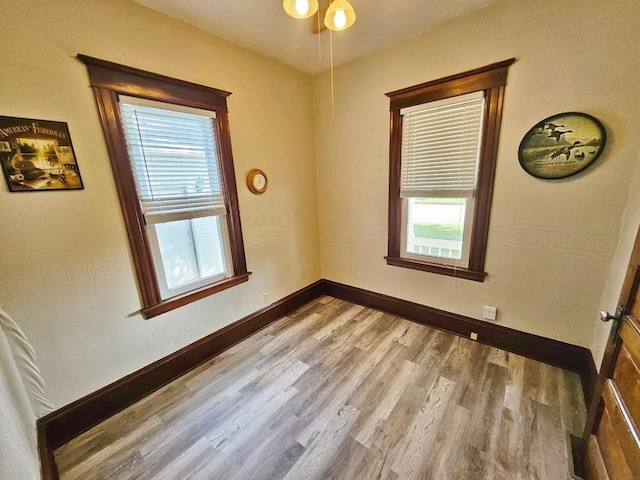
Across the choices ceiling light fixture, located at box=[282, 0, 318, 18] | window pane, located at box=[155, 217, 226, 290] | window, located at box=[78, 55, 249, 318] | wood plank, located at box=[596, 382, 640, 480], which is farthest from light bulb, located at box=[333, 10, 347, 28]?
wood plank, located at box=[596, 382, 640, 480]

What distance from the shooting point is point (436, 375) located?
1.84 m

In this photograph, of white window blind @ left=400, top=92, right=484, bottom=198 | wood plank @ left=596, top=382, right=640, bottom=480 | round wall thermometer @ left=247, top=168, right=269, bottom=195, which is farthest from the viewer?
round wall thermometer @ left=247, top=168, right=269, bottom=195

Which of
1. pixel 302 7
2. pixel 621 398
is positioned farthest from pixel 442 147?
pixel 621 398

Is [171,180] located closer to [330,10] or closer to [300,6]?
[300,6]

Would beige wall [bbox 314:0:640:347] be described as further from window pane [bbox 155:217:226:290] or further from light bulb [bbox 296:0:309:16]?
window pane [bbox 155:217:226:290]

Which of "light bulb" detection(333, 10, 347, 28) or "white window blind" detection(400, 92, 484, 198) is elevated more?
"light bulb" detection(333, 10, 347, 28)

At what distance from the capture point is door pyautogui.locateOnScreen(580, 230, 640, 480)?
0.85 metres

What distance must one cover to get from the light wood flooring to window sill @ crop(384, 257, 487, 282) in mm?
603

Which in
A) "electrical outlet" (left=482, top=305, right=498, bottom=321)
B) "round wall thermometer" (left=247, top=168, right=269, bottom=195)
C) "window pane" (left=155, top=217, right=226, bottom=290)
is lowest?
"electrical outlet" (left=482, top=305, right=498, bottom=321)

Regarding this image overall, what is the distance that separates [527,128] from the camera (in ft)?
5.60

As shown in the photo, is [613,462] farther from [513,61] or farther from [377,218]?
[513,61]

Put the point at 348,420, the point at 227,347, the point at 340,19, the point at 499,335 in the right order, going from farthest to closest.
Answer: the point at 227,347
the point at 499,335
the point at 348,420
the point at 340,19

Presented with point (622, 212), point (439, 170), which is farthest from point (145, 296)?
point (622, 212)

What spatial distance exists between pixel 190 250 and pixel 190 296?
0.37 m
